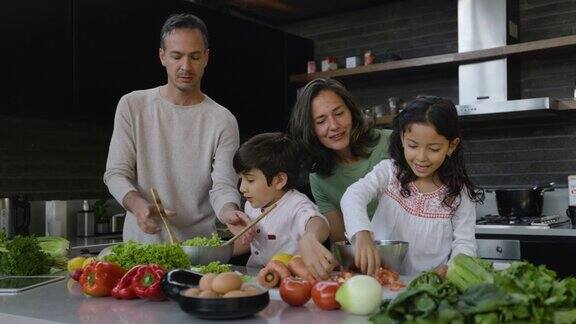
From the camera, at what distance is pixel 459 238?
6.51 feet

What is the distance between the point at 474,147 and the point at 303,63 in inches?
61.7

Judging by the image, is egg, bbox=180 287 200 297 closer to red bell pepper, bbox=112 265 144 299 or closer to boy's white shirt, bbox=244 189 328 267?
red bell pepper, bbox=112 265 144 299

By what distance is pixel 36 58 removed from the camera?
11.0 feet

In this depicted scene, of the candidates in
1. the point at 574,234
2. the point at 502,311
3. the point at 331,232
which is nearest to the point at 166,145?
the point at 331,232

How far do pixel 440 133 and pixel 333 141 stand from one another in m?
0.39

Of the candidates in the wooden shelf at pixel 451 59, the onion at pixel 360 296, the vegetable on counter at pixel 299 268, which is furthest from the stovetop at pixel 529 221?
the onion at pixel 360 296

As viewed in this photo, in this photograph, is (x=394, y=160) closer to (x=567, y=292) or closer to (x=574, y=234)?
(x=567, y=292)

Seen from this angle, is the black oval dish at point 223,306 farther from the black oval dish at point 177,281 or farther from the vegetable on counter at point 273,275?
the vegetable on counter at point 273,275

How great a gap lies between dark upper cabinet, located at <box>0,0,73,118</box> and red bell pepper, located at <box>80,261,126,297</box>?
203 cm

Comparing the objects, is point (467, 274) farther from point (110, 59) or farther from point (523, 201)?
point (110, 59)

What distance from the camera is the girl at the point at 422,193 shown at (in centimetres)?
196

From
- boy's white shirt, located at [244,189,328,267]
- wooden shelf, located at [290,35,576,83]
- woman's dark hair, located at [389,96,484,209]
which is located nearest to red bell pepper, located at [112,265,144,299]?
boy's white shirt, located at [244,189,328,267]

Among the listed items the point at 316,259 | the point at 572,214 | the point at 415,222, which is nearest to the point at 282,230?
the point at 415,222

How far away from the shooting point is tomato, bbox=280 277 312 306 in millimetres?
1357
